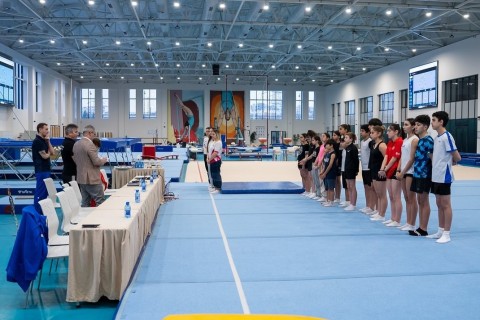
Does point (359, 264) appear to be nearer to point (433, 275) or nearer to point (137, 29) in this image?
point (433, 275)

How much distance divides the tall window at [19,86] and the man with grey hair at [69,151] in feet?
65.1

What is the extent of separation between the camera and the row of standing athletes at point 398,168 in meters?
5.45

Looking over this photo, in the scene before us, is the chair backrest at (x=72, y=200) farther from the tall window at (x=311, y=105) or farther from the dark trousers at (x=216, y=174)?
the tall window at (x=311, y=105)

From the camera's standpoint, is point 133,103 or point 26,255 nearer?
point 26,255

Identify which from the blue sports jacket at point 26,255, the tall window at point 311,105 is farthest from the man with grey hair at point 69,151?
the tall window at point 311,105

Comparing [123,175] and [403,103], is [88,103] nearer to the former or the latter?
[403,103]

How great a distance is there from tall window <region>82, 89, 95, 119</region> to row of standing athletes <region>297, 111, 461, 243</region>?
33.2 metres

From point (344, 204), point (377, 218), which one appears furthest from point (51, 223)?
point (344, 204)

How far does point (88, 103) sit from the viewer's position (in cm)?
3916

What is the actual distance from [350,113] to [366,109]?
282 cm

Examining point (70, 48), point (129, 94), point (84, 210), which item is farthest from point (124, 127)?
point (84, 210)

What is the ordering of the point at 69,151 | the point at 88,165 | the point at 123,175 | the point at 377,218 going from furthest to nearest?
the point at 123,175
the point at 377,218
the point at 69,151
the point at 88,165

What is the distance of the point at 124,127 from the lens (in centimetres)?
3903

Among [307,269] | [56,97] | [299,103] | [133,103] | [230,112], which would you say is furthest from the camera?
[299,103]
